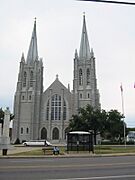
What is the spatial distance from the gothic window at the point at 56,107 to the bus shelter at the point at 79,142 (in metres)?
54.9

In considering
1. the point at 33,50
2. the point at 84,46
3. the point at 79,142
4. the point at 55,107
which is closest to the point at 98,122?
the point at 55,107

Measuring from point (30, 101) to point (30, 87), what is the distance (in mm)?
4902

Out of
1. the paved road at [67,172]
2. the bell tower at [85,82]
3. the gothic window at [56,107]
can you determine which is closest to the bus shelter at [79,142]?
the paved road at [67,172]

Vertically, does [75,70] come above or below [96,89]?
above

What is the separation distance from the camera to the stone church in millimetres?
85113

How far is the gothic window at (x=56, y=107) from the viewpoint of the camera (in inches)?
3401

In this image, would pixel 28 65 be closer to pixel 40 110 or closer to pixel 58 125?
pixel 40 110

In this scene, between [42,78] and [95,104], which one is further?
[42,78]

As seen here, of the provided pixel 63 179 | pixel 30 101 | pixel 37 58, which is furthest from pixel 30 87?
pixel 63 179

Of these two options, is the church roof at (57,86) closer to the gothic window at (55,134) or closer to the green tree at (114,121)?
the gothic window at (55,134)

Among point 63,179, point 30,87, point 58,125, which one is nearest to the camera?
point 63,179

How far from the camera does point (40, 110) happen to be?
88.5 m

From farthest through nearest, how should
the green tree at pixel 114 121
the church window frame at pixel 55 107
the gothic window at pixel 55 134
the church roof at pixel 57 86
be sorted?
the church roof at pixel 57 86 → the church window frame at pixel 55 107 → the gothic window at pixel 55 134 → the green tree at pixel 114 121

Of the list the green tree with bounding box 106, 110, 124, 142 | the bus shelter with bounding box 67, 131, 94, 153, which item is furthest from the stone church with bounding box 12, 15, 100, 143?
the bus shelter with bounding box 67, 131, 94, 153
